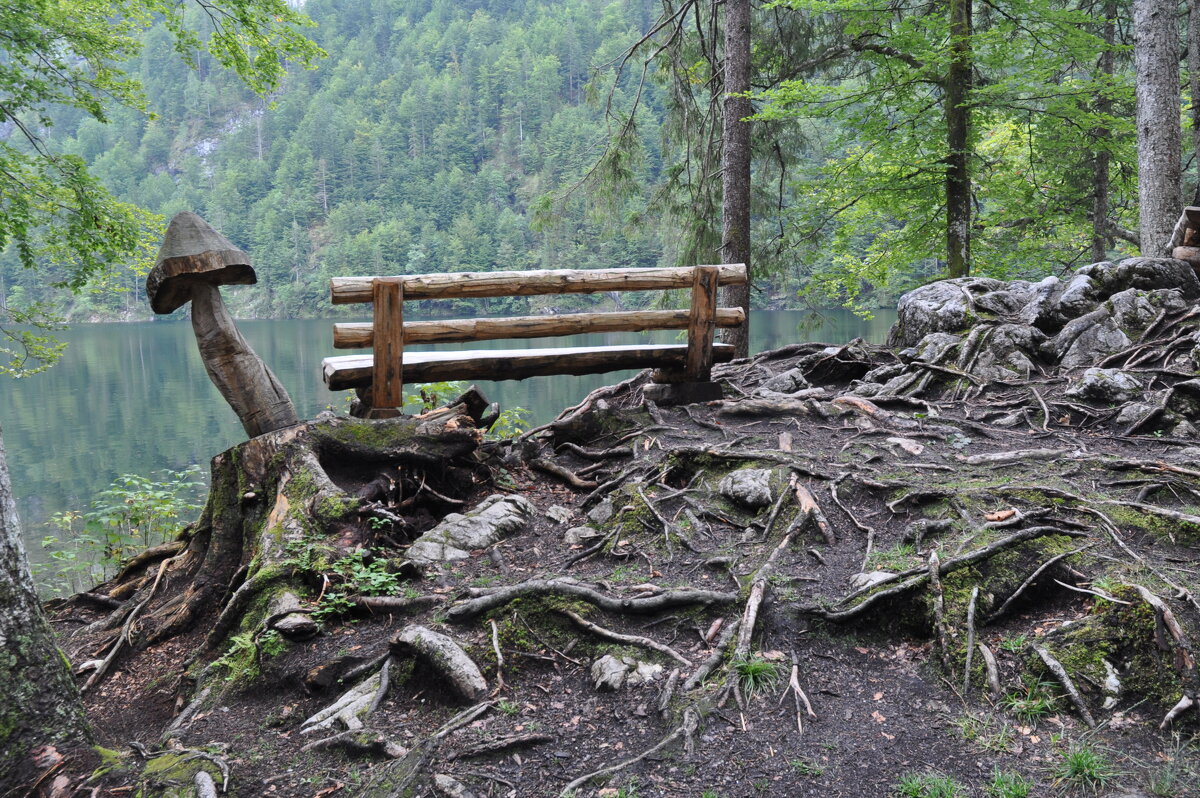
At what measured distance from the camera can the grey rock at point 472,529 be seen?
4.63 metres

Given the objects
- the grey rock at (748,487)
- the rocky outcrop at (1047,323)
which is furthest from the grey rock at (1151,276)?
the grey rock at (748,487)

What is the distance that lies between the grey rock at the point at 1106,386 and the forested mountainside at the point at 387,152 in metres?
48.3

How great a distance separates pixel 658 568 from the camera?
4336 mm

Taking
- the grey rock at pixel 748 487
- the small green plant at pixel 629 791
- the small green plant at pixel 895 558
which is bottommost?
the small green plant at pixel 629 791

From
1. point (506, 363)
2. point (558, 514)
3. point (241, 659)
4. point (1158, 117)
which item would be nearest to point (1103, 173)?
point (1158, 117)

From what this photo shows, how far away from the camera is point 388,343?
5746 mm

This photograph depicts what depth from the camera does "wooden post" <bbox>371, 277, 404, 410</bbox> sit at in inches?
220

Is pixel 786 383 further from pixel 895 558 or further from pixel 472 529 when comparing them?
pixel 472 529

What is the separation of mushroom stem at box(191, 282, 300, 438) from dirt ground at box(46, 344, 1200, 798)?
1.43m

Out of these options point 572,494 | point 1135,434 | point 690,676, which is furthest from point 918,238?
point 690,676

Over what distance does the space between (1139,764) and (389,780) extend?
8.77 ft

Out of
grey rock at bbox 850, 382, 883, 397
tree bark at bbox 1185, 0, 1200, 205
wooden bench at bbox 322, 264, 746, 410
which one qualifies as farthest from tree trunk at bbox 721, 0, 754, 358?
tree bark at bbox 1185, 0, 1200, 205

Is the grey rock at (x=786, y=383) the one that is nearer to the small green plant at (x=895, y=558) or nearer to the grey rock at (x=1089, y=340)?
the grey rock at (x=1089, y=340)

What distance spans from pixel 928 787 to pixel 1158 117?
9.60 meters
